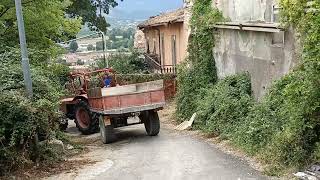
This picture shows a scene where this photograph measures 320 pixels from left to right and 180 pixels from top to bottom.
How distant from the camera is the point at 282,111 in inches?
467

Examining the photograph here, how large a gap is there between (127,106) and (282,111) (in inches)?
211

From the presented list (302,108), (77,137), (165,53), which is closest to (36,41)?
(77,137)

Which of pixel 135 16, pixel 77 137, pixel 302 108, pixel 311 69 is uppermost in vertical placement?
pixel 135 16

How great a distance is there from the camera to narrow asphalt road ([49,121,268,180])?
35.8 feet

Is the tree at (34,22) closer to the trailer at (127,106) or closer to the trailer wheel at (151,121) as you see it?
the trailer at (127,106)

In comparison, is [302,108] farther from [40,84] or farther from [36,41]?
[36,41]

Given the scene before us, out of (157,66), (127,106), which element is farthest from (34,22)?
(157,66)

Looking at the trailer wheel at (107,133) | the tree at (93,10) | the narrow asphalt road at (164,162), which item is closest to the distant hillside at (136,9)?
the tree at (93,10)

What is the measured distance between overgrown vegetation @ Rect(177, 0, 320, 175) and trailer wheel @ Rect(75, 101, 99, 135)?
3640 millimetres

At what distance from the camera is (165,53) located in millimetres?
32531

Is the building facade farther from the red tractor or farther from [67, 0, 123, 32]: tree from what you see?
the red tractor

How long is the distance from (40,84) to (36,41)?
521 centimetres

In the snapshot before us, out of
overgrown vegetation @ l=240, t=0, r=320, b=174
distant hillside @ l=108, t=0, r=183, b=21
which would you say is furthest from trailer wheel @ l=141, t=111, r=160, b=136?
distant hillside @ l=108, t=0, r=183, b=21

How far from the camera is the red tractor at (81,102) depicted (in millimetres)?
18562
